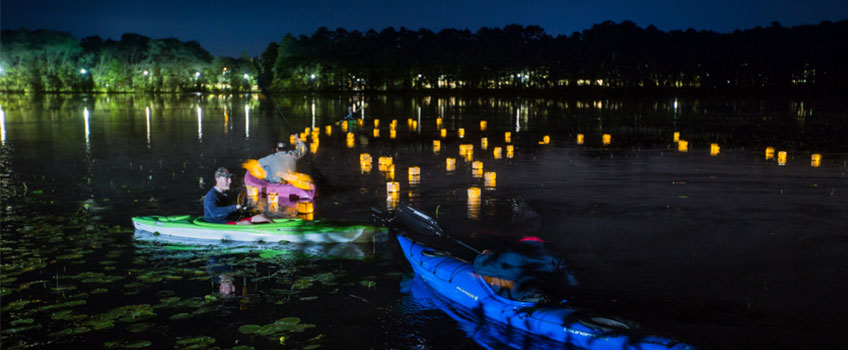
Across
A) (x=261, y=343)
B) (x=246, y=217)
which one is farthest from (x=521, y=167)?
(x=261, y=343)

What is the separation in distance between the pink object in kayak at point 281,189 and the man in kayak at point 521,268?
7.53 meters

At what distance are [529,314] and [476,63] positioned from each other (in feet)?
346

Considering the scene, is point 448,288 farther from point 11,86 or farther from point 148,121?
point 11,86

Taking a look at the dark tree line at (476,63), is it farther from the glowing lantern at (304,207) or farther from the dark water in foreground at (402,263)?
the glowing lantern at (304,207)

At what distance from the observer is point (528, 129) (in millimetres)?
34906

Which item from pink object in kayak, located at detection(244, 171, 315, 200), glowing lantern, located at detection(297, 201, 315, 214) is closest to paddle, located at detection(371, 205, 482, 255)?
glowing lantern, located at detection(297, 201, 315, 214)

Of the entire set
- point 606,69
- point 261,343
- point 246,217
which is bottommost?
point 261,343

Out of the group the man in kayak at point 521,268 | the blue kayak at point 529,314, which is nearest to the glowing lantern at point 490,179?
the blue kayak at point 529,314

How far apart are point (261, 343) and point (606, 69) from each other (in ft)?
353

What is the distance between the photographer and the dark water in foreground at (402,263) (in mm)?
8430

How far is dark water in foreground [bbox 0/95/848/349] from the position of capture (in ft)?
27.7

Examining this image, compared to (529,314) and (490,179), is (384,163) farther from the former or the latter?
(529,314)

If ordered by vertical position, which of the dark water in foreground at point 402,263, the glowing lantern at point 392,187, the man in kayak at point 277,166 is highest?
the man in kayak at point 277,166

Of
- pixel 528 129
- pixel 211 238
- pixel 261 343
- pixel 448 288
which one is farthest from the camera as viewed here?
pixel 528 129
